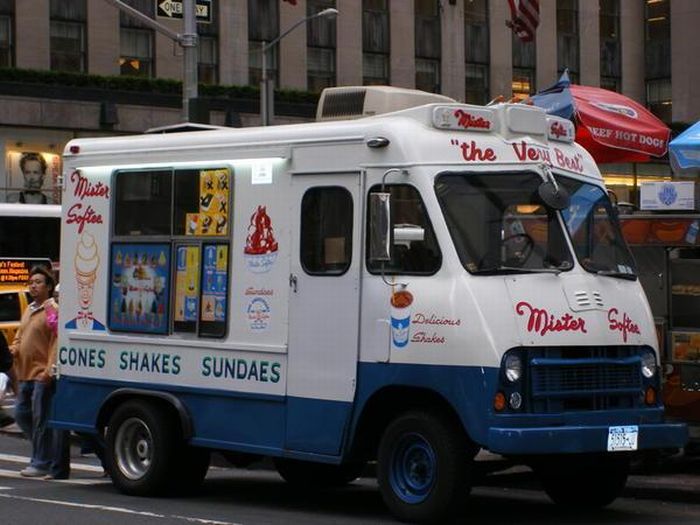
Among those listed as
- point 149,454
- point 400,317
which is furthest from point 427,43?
point 400,317

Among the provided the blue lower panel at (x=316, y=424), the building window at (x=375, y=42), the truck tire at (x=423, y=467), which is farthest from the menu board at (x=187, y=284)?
the building window at (x=375, y=42)

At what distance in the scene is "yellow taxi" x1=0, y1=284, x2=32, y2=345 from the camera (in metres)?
25.5

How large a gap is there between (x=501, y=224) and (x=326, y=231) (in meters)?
1.41

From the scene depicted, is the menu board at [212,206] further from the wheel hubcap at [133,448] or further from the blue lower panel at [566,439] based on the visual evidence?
the blue lower panel at [566,439]

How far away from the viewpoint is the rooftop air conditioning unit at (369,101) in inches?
465

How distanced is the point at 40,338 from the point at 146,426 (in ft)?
6.86

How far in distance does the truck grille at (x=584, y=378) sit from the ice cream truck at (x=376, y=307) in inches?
0.6

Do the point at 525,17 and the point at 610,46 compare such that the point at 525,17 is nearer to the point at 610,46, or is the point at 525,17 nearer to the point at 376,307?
the point at 376,307

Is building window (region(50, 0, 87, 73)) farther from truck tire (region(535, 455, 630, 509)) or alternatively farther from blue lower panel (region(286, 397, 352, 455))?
truck tire (region(535, 455, 630, 509))

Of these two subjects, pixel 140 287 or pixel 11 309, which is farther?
pixel 11 309

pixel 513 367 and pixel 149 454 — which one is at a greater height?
pixel 513 367

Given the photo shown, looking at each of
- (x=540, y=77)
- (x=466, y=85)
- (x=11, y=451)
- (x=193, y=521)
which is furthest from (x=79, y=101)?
(x=193, y=521)

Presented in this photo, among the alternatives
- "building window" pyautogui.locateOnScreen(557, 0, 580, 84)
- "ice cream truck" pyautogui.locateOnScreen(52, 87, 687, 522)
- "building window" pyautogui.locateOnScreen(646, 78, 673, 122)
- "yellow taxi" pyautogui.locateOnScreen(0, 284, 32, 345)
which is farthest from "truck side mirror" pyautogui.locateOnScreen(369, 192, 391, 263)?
"building window" pyautogui.locateOnScreen(646, 78, 673, 122)

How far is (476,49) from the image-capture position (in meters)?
53.1
